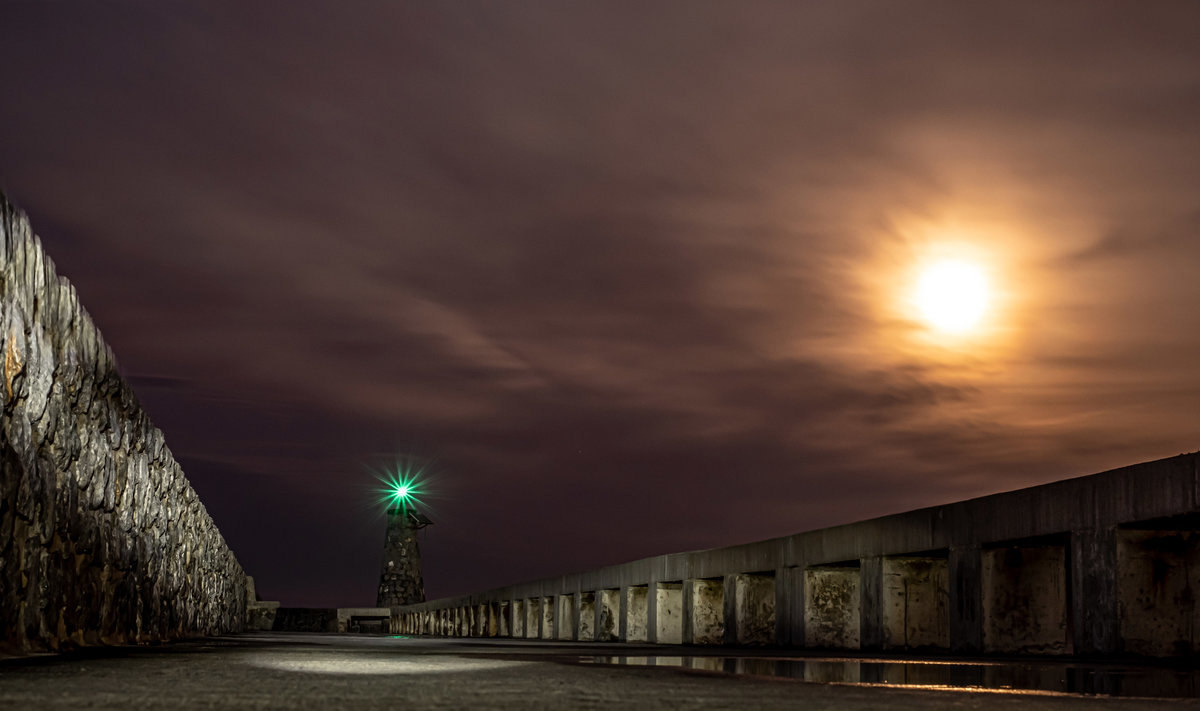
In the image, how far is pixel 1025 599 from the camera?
50.9ft

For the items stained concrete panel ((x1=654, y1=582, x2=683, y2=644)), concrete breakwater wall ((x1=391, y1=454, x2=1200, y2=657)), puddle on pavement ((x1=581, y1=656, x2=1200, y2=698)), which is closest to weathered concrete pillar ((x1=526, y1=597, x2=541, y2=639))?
concrete breakwater wall ((x1=391, y1=454, x2=1200, y2=657))

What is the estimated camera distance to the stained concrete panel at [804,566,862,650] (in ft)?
65.5

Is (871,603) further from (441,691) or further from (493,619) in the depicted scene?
(493,619)

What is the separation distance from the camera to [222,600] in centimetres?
3189

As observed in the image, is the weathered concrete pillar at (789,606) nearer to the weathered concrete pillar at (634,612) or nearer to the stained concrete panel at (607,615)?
the weathered concrete pillar at (634,612)

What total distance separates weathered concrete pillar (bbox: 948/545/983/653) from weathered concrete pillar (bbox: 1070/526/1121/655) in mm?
1631

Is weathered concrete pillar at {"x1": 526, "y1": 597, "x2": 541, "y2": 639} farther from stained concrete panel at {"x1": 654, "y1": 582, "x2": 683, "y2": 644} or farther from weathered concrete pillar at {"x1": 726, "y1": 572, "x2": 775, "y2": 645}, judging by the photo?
weathered concrete pillar at {"x1": 726, "y1": 572, "x2": 775, "y2": 645}

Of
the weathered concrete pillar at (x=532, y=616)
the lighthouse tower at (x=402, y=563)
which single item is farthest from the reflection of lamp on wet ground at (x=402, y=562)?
the weathered concrete pillar at (x=532, y=616)

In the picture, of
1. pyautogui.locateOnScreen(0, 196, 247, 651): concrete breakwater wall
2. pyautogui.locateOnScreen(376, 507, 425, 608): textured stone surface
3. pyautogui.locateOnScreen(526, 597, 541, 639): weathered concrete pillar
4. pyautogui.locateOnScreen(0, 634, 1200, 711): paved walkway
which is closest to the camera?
pyautogui.locateOnScreen(0, 634, 1200, 711): paved walkway

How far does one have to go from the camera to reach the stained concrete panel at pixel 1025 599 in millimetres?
15414

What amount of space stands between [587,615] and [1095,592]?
22173 mm

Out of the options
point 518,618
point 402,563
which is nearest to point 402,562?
point 402,563

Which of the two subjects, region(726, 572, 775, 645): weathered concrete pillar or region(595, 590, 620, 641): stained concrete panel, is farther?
region(595, 590, 620, 641): stained concrete panel

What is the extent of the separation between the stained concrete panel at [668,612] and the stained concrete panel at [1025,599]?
11961mm
